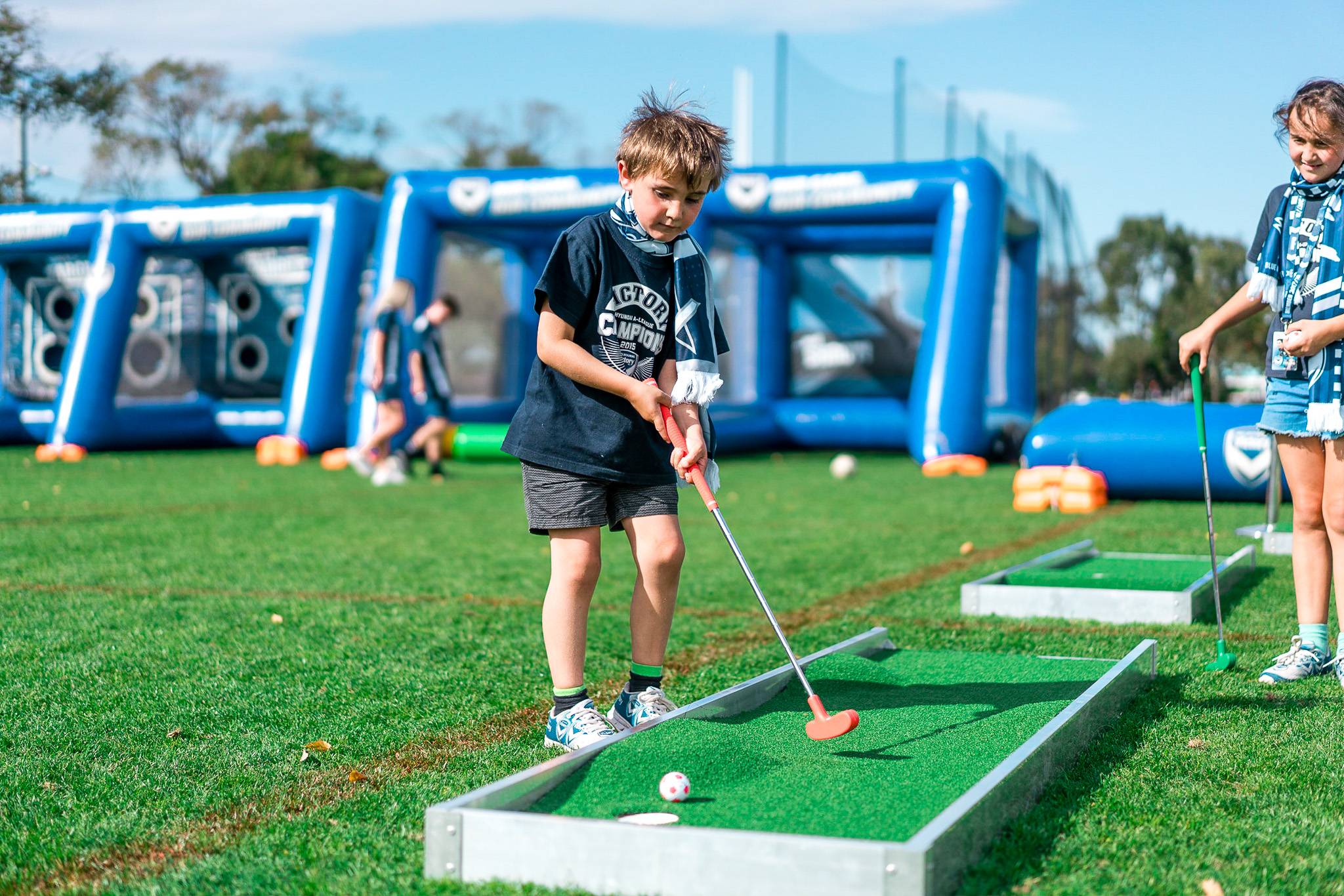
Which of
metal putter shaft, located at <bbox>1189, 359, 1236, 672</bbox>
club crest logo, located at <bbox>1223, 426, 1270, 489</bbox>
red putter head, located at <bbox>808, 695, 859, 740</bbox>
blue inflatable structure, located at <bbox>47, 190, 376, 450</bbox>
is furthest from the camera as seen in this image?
blue inflatable structure, located at <bbox>47, 190, 376, 450</bbox>

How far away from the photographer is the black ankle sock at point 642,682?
3395mm

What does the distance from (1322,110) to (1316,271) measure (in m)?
0.46

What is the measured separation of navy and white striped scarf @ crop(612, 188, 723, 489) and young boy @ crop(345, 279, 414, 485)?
8559 millimetres

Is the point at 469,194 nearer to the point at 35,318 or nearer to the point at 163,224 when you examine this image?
the point at 163,224

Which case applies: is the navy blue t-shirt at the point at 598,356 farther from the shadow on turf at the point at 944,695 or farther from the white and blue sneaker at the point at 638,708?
the shadow on turf at the point at 944,695

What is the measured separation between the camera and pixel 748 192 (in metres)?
14.4

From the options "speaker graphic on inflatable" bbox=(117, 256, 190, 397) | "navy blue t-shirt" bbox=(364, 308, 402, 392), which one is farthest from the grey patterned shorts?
"speaker graphic on inflatable" bbox=(117, 256, 190, 397)

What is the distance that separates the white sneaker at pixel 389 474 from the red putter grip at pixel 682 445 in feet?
28.4

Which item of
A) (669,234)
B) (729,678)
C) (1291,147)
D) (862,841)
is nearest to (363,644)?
(729,678)

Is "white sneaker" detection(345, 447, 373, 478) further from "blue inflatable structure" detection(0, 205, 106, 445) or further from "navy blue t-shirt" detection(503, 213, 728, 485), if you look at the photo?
"navy blue t-shirt" detection(503, 213, 728, 485)

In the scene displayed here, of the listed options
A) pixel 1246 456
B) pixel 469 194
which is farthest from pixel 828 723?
pixel 469 194

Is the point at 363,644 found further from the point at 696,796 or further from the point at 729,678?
the point at 696,796

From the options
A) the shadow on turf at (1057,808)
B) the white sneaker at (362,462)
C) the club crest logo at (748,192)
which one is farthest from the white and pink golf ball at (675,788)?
the club crest logo at (748,192)

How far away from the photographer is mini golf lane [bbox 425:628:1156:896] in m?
2.09
